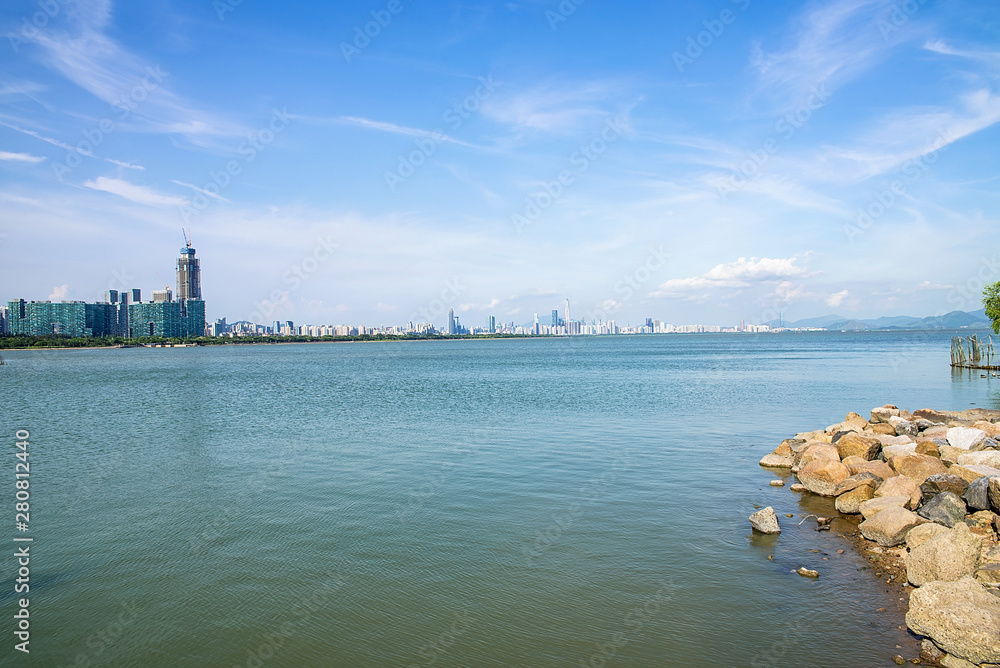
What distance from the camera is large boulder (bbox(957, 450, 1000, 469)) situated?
607 inches

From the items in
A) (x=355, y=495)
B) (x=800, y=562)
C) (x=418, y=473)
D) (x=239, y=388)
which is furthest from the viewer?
(x=239, y=388)

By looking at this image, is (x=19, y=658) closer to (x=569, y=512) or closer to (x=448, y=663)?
(x=448, y=663)

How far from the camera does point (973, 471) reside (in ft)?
47.3

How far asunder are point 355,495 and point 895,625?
13.7m

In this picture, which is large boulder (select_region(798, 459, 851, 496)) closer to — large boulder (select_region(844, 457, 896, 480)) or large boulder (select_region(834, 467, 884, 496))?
large boulder (select_region(834, 467, 884, 496))

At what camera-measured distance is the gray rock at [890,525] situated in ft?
40.7

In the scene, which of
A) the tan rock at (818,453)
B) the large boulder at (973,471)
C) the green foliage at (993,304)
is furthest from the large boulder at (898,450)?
the green foliage at (993,304)

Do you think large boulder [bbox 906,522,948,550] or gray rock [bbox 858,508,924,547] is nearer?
large boulder [bbox 906,522,948,550]

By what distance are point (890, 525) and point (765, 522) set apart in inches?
99.1

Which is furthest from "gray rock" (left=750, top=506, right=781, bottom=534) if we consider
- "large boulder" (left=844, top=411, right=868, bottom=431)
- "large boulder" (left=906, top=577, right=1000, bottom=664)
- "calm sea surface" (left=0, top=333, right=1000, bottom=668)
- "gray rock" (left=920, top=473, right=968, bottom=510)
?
"large boulder" (left=844, top=411, right=868, bottom=431)

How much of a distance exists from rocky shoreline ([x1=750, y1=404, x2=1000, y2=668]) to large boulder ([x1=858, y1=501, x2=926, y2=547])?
0.02 metres

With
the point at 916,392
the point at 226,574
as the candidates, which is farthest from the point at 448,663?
the point at 916,392

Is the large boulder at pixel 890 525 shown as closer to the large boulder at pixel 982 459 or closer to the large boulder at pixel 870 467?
the large boulder at pixel 870 467

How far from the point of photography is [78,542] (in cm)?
1396
